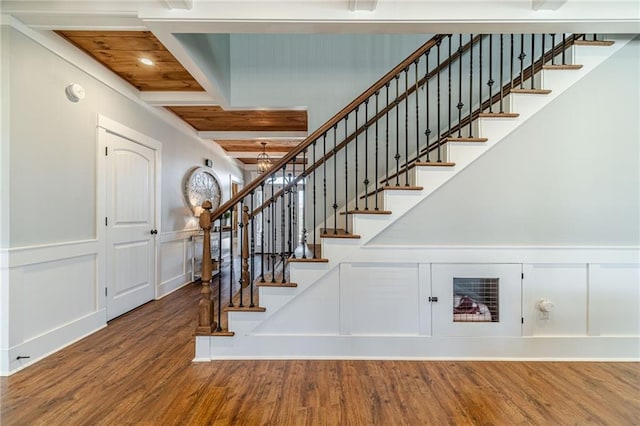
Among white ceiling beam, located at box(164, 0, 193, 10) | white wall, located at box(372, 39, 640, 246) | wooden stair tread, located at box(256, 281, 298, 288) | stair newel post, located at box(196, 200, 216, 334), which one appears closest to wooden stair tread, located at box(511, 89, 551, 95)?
white wall, located at box(372, 39, 640, 246)

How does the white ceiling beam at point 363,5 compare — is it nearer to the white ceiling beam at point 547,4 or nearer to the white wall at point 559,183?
the white ceiling beam at point 547,4

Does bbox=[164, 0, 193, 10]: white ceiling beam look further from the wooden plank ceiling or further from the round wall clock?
the round wall clock

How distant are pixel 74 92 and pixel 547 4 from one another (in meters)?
3.78

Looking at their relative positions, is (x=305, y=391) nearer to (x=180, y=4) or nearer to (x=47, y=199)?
(x=47, y=199)

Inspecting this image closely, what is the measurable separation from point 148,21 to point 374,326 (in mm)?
2798

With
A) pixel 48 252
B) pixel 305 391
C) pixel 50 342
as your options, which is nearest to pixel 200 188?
pixel 48 252

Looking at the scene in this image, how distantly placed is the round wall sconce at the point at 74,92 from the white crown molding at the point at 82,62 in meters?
0.21

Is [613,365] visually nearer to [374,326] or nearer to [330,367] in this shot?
[374,326]

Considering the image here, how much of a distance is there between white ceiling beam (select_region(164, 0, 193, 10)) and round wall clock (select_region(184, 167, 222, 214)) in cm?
321

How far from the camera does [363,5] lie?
1949 mm

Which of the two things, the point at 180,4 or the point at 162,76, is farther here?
the point at 162,76

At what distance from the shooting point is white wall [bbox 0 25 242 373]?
7.23 ft

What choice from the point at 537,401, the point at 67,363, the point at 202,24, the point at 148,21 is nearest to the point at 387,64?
the point at 202,24

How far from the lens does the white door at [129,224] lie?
3.22 m
